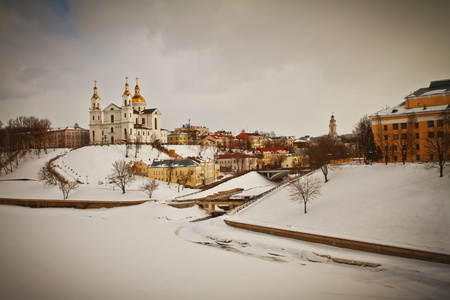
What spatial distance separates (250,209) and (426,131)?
73.5 feet

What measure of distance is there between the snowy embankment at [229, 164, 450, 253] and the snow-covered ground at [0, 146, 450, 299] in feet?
0.34

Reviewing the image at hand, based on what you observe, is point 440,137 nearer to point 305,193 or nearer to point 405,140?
point 405,140

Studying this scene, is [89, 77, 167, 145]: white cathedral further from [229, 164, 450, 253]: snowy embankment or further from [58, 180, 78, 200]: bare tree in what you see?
[229, 164, 450, 253]: snowy embankment

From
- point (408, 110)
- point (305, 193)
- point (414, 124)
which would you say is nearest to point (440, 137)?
point (414, 124)

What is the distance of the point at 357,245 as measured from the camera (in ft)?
69.0

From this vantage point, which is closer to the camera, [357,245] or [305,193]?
[357,245]

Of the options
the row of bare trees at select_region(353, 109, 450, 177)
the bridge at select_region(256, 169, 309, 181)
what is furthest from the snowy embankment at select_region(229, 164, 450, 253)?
the bridge at select_region(256, 169, 309, 181)

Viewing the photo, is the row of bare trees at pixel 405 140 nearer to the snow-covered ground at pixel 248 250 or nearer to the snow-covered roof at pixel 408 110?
the snow-covered roof at pixel 408 110

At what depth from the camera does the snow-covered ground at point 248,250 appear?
16250 millimetres

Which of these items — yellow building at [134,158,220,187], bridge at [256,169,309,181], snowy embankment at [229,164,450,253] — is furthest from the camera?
bridge at [256,169,309,181]

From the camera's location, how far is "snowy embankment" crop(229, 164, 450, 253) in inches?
821

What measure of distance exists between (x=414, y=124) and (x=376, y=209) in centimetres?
1790

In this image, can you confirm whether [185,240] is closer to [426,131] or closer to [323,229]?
[323,229]

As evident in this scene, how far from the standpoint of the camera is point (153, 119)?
90562 millimetres
